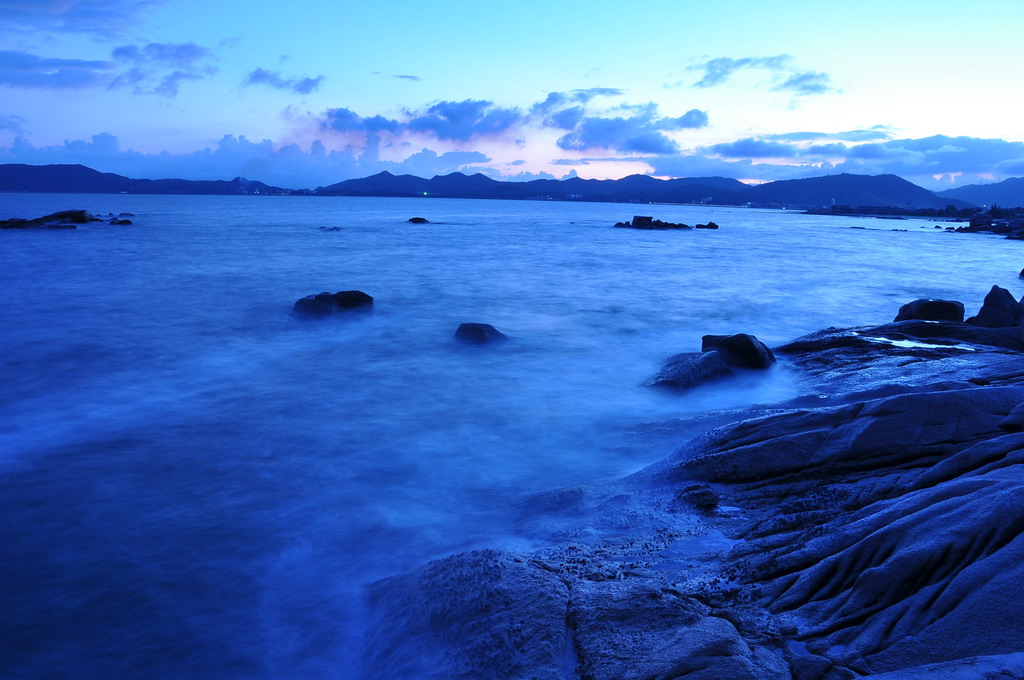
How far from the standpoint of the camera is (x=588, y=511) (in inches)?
223

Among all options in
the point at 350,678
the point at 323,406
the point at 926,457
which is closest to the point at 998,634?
the point at 926,457

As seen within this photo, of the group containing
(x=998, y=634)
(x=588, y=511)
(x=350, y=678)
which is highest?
(x=998, y=634)

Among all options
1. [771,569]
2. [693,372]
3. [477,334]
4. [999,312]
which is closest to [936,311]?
[999,312]

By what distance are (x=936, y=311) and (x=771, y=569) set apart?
10.9 meters

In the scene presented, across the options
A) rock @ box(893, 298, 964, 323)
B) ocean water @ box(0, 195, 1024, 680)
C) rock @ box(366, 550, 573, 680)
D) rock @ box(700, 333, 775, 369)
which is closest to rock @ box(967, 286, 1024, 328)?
rock @ box(893, 298, 964, 323)

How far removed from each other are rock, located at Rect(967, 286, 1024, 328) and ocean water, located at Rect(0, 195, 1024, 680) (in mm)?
3858

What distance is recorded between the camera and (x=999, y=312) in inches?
462

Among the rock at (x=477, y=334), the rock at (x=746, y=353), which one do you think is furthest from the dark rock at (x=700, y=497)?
the rock at (x=477, y=334)

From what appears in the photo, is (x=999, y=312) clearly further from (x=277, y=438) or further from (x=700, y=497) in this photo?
(x=277, y=438)

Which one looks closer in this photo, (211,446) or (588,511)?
(588,511)

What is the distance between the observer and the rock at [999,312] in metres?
11.6

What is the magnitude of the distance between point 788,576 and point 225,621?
155 inches

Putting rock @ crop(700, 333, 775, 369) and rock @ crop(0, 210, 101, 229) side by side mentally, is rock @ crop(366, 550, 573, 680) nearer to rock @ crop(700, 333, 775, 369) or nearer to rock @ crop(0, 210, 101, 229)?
rock @ crop(700, 333, 775, 369)

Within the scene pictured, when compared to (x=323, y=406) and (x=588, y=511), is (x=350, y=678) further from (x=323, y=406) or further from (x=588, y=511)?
(x=323, y=406)
